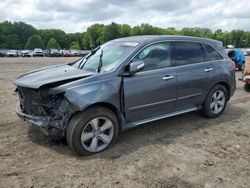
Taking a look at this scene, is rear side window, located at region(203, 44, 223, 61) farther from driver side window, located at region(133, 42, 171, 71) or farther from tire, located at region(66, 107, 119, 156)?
tire, located at region(66, 107, 119, 156)

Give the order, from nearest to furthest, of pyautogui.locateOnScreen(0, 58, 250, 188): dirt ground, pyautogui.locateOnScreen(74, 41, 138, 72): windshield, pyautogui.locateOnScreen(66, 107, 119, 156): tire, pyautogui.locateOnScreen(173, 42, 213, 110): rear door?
pyautogui.locateOnScreen(0, 58, 250, 188): dirt ground → pyautogui.locateOnScreen(66, 107, 119, 156): tire → pyautogui.locateOnScreen(74, 41, 138, 72): windshield → pyautogui.locateOnScreen(173, 42, 213, 110): rear door

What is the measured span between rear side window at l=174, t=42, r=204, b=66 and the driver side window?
0.22 m

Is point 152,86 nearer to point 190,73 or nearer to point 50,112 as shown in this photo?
point 190,73

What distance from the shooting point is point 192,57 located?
241 inches

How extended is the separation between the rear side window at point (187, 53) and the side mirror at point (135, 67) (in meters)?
1.08

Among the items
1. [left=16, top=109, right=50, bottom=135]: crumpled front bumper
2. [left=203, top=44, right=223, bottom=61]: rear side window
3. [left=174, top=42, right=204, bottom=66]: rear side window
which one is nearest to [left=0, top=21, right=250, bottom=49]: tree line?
[left=203, top=44, right=223, bottom=61]: rear side window

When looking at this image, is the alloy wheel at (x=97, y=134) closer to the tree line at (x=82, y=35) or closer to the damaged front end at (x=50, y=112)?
the damaged front end at (x=50, y=112)

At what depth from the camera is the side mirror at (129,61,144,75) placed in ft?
16.1

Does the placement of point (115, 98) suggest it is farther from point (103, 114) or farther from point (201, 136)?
point (201, 136)

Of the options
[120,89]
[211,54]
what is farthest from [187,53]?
[120,89]

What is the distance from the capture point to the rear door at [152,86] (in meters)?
5.04

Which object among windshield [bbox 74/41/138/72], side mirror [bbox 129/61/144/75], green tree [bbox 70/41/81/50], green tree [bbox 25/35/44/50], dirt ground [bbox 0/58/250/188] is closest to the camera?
dirt ground [bbox 0/58/250/188]

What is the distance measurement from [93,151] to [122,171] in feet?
2.33

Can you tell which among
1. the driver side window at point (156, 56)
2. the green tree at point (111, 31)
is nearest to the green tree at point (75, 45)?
the green tree at point (111, 31)
